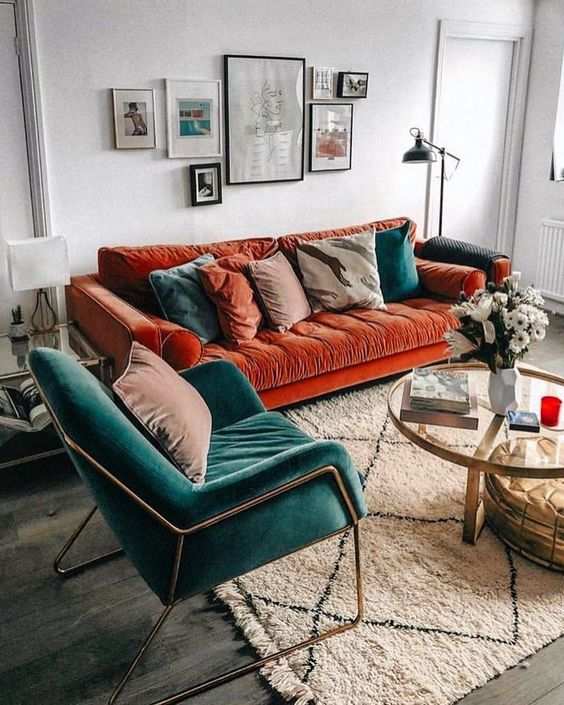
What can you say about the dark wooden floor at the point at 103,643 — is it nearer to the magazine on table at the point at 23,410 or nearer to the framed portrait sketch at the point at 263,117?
the magazine on table at the point at 23,410

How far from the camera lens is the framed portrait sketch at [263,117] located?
3986mm

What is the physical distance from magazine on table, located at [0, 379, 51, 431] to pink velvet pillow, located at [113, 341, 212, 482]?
963mm

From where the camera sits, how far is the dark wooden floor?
195cm

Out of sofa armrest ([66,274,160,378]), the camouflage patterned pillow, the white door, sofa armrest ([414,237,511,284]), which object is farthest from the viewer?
sofa armrest ([414,237,511,284])

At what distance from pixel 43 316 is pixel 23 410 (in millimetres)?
724

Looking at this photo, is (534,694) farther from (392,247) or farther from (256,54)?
(256,54)

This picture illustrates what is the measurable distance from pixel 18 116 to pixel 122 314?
116 cm

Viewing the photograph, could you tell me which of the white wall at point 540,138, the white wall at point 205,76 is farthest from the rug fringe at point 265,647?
the white wall at point 540,138

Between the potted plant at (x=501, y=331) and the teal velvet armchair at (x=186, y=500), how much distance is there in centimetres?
80

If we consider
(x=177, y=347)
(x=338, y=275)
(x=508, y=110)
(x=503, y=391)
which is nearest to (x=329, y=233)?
(x=338, y=275)

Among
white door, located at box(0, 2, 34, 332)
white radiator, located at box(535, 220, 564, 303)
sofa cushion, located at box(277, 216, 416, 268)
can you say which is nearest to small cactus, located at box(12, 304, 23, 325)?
white door, located at box(0, 2, 34, 332)

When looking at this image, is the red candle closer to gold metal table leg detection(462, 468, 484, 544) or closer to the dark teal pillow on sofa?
gold metal table leg detection(462, 468, 484, 544)

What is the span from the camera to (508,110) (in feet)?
17.8

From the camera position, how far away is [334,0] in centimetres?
422
